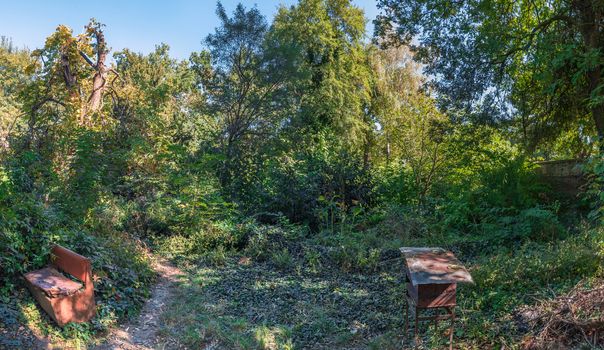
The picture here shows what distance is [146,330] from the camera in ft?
14.2

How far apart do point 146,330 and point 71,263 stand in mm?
1062

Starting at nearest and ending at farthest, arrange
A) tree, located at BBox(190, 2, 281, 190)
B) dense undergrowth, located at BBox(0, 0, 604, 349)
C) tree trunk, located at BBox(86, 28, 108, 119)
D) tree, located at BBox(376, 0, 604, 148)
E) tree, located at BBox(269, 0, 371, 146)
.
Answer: dense undergrowth, located at BBox(0, 0, 604, 349) → tree, located at BBox(376, 0, 604, 148) → tree trunk, located at BBox(86, 28, 108, 119) → tree, located at BBox(190, 2, 281, 190) → tree, located at BBox(269, 0, 371, 146)

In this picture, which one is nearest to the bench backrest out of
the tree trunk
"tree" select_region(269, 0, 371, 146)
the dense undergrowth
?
the dense undergrowth

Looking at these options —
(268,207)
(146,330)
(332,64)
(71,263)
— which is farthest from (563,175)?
(332,64)

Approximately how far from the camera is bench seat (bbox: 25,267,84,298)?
3750mm

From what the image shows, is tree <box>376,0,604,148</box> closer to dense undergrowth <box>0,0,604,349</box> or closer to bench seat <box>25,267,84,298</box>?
dense undergrowth <box>0,0,604,349</box>

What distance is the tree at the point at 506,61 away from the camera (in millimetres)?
6820

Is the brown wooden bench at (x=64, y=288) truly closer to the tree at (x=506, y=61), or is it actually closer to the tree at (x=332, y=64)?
the tree at (x=506, y=61)

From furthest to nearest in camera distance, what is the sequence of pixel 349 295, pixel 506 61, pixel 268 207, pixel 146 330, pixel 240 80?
pixel 240 80, pixel 268 207, pixel 506 61, pixel 349 295, pixel 146 330

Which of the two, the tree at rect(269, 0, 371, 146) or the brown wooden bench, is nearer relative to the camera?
the brown wooden bench

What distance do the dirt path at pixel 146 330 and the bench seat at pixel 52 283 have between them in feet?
1.99

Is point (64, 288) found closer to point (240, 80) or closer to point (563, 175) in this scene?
point (563, 175)

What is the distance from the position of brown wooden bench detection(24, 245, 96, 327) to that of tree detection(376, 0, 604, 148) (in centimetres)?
697

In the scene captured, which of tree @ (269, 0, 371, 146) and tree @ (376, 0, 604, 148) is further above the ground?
tree @ (269, 0, 371, 146)
